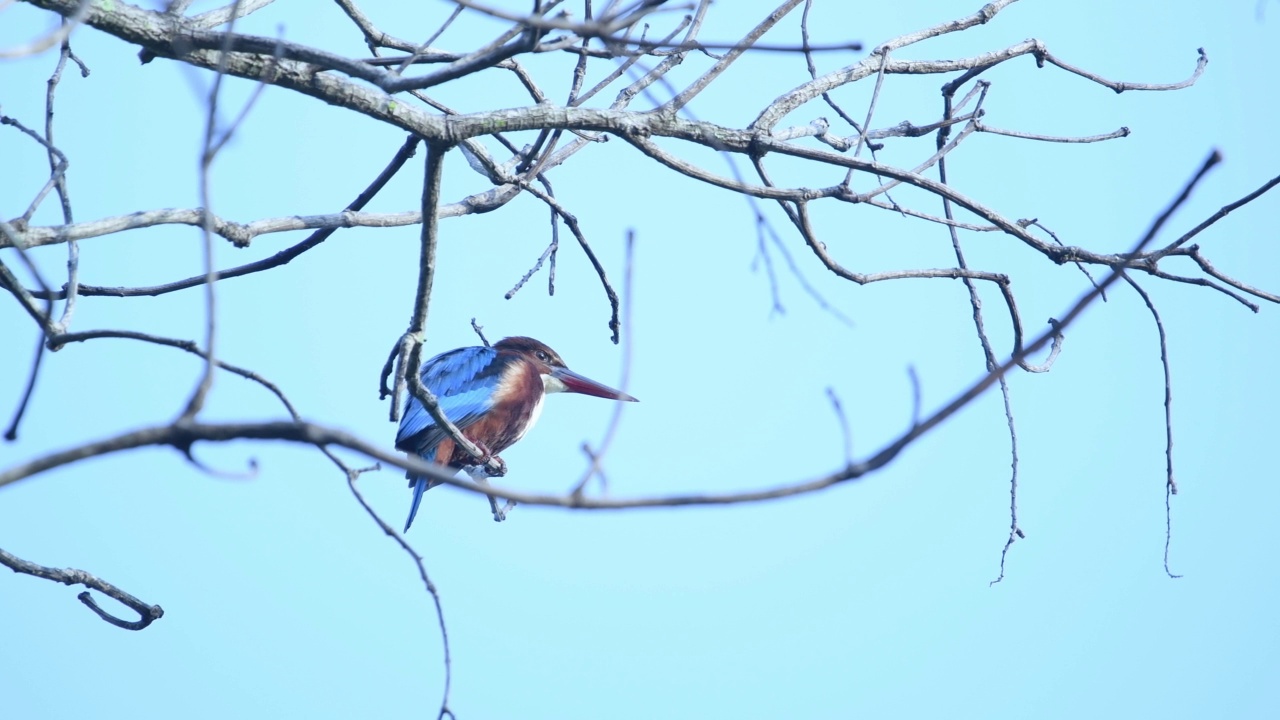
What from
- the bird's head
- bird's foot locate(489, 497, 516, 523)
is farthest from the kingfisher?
bird's foot locate(489, 497, 516, 523)

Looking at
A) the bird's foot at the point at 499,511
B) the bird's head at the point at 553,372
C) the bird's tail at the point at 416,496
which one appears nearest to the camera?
the bird's foot at the point at 499,511

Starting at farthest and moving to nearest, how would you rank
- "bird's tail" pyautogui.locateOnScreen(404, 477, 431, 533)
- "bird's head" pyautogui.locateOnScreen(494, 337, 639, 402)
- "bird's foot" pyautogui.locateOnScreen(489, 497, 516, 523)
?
"bird's head" pyautogui.locateOnScreen(494, 337, 639, 402) < "bird's tail" pyautogui.locateOnScreen(404, 477, 431, 533) < "bird's foot" pyautogui.locateOnScreen(489, 497, 516, 523)

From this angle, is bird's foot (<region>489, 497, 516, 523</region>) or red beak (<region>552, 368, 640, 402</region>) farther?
red beak (<region>552, 368, 640, 402</region>)

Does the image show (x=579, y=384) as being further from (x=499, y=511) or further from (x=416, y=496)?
(x=499, y=511)

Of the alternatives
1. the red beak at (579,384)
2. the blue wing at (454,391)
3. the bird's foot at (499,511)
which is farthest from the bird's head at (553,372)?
the bird's foot at (499,511)

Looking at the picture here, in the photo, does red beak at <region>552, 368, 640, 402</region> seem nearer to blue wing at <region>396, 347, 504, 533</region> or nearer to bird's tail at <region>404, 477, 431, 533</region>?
blue wing at <region>396, 347, 504, 533</region>

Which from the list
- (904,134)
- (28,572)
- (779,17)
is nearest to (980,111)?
(904,134)

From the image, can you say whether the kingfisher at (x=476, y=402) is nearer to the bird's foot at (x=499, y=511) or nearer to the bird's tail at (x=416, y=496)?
the bird's tail at (x=416, y=496)

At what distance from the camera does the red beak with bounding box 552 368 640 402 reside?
20.0 ft

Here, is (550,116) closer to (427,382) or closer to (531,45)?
(531,45)

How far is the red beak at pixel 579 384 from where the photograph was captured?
240 inches

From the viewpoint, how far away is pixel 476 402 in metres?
5.28

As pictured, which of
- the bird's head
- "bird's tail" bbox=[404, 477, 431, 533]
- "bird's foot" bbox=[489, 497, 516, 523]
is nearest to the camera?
"bird's foot" bbox=[489, 497, 516, 523]

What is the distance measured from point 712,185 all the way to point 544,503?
4.08 feet
